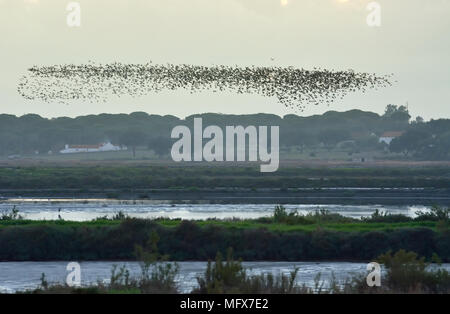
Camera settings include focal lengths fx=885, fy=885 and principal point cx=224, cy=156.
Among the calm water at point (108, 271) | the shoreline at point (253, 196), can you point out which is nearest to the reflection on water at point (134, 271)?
the calm water at point (108, 271)

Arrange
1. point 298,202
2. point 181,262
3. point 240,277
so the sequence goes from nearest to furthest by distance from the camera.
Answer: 1. point 240,277
2. point 181,262
3. point 298,202

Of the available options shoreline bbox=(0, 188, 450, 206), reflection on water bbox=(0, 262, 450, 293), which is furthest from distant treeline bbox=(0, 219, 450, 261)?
shoreline bbox=(0, 188, 450, 206)

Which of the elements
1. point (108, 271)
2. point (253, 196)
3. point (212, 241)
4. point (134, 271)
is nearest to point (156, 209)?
point (253, 196)

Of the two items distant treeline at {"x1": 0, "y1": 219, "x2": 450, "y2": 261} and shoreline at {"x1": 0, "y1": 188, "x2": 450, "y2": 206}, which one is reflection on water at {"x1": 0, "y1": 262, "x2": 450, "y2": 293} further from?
shoreline at {"x1": 0, "y1": 188, "x2": 450, "y2": 206}

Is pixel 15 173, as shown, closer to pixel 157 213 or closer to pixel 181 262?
pixel 157 213

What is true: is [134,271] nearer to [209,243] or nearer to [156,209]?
[209,243]

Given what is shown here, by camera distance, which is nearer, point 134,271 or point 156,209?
point 134,271
